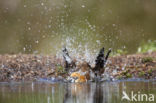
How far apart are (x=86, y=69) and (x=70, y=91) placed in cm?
146

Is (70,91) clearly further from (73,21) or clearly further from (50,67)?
(73,21)

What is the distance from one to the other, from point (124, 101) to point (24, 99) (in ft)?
4.44

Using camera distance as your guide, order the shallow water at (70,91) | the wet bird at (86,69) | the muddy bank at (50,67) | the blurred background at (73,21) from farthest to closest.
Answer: the blurred background at (73,21), the muddy bank at (50,67), the wet bird at (86,69), the shallow water at (70,91)

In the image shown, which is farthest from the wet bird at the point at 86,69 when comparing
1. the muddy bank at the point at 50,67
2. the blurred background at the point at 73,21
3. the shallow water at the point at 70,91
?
the blurred background at the point at 73,21

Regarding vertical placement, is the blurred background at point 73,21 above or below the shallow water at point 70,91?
above

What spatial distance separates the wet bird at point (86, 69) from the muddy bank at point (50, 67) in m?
0.24

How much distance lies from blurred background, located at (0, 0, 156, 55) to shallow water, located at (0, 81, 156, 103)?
5.62 m

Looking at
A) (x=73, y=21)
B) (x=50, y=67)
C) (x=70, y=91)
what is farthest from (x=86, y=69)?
(x=73, y=21)

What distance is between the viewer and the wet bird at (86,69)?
6.81m

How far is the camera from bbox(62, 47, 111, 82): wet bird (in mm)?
6809

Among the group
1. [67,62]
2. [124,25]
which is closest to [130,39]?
[124,25]

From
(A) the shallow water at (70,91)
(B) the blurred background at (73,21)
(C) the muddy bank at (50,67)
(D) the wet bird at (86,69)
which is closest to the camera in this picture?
(A) the shallow water at (70,91)

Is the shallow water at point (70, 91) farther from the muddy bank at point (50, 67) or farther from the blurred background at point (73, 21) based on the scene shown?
the blurred background at point (73, 21)

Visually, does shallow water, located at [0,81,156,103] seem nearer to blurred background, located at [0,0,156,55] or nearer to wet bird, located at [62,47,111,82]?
wet bird, located at [62,47,111,82]
